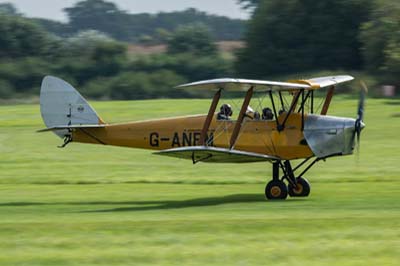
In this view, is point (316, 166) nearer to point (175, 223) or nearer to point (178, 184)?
point (178, 184)

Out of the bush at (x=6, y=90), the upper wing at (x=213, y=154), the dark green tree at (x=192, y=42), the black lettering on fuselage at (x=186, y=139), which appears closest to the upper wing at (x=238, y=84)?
the upper wing at (x=213, y=154)

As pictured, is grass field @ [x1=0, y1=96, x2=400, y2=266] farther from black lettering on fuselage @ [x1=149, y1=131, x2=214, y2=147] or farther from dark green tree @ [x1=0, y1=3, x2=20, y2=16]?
dark green tree @ [x1=0, y1=3, x2=20, y2=16]

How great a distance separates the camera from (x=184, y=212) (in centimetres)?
1788

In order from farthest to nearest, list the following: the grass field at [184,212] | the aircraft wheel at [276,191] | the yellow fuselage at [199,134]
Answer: the yellow fuselage at [199,134] → the aircraft wheel at [276,191] → the grass field at [184,212]

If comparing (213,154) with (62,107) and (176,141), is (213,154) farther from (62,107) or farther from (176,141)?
(62,107)

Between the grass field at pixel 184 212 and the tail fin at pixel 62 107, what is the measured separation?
5.10ft

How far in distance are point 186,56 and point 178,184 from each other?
6294 centimetres

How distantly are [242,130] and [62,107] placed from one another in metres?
4.19

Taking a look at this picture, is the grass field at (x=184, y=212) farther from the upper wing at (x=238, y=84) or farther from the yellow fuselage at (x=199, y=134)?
the upper wing at (x=238, y=84)

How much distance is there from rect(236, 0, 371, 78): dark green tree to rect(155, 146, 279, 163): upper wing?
57.4 metres

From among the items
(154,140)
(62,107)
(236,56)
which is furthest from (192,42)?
(154,140)

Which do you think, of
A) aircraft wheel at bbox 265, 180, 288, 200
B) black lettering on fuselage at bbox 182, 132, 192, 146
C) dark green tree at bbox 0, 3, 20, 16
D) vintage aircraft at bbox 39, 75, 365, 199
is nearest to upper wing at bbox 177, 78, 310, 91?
vintage aircraft at bbox 39, 75, 365, 199

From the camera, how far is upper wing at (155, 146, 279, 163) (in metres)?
19.0

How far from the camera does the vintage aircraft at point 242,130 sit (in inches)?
786
